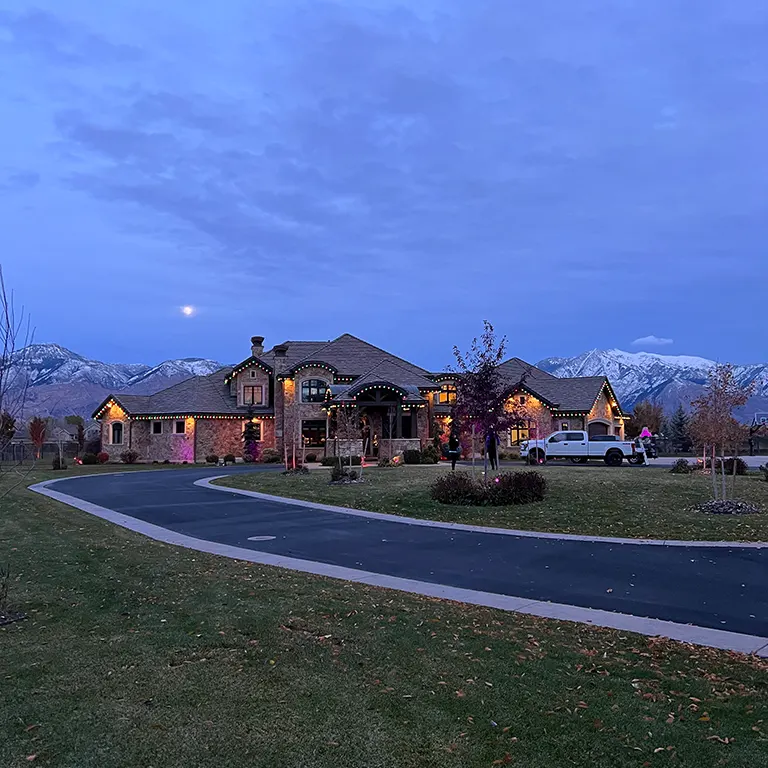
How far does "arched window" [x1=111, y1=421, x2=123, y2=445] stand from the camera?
46156 mm

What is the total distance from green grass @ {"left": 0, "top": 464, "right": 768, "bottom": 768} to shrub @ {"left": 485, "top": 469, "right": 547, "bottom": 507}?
31.9 ft

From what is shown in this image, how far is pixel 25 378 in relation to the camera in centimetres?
835

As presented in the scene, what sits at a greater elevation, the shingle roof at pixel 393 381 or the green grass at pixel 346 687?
the shingle roof at pixel 393 381

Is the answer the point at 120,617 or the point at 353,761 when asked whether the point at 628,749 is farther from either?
the point at 120,617

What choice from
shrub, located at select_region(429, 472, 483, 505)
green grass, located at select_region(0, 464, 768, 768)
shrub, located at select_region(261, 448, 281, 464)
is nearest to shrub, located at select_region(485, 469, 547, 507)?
shrub, located at select_region(429, 472, 483, 505)

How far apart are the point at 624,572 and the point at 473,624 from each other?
4.12 meters

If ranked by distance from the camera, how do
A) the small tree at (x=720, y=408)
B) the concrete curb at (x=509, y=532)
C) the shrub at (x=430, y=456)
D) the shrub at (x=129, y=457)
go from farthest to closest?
the shrub at (x=129, y=457) → the shrub at (x=430, y=456) → the small tree at (x=720, y=408) → the concrete curb at (x=509, y=532)

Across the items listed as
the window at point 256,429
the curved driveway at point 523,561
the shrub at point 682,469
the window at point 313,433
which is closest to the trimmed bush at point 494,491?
the curved driveway at point 523,561

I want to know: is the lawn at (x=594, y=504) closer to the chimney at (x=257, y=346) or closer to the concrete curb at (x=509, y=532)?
the concrete curb at (x=509, y=532)

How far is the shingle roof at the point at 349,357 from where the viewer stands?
4409cm

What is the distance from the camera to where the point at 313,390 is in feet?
142

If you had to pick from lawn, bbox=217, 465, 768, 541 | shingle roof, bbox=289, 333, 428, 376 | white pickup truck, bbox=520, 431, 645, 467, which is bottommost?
lawn, bbox=217, 465, 768, 541

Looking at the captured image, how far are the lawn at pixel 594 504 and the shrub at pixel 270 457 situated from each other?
1705 centimetres

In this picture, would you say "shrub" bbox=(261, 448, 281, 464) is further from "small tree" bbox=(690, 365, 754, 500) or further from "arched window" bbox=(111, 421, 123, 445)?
"small tree" bbox=(690, 365, 754, 500)
